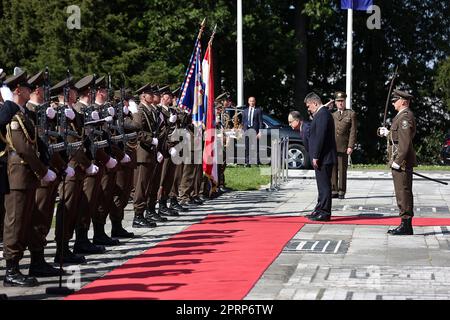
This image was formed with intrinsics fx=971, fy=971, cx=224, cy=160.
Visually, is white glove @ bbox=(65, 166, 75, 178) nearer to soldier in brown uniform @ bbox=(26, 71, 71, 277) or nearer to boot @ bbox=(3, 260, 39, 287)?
soldier in brown uniform @ bbox=(26, 71, 71, 277)

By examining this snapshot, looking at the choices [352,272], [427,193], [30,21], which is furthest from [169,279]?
[30,21]

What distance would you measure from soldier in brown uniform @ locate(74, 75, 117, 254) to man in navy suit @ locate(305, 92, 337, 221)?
430 centimetres

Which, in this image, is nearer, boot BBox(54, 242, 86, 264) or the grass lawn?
boot BBox(54, 242, 86, 264)

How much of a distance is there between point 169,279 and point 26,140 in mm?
2086

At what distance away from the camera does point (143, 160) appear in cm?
1477

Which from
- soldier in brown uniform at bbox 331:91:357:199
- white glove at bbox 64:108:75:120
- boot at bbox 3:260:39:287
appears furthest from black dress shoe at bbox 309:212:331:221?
boot at bbox 3:260:39:287

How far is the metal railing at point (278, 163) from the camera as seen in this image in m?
22.1

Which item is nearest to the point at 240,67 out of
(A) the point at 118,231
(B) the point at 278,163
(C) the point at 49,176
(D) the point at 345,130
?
(B) the point at 278,163

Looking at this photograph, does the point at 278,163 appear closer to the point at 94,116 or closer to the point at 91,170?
the point at 94,116

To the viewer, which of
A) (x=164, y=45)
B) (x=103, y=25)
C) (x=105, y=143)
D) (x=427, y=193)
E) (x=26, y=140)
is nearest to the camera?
(x=26, y=140)

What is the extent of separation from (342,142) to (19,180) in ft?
34.5

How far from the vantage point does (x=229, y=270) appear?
10812 mm

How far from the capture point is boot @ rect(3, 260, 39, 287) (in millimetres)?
10008

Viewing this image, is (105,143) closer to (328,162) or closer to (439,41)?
(328,162)
